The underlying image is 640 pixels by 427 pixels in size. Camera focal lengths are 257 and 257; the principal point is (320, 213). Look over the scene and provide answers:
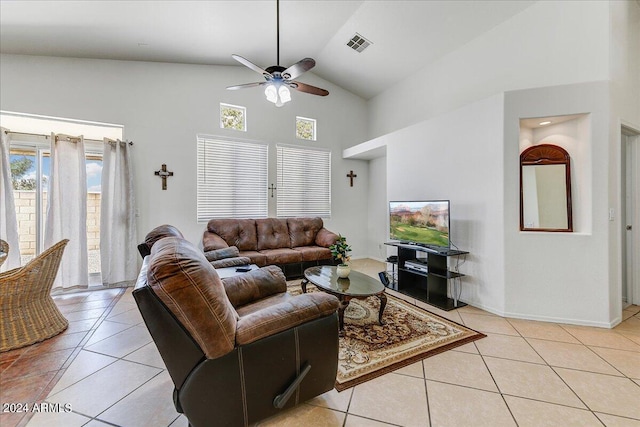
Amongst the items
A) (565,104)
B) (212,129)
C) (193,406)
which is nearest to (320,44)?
(212,129)

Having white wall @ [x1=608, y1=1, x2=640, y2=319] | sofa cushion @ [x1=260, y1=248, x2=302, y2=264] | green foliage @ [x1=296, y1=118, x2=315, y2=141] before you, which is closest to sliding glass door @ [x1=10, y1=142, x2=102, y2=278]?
sofa cushion @ [x1=260, y1=248, x2=302, y2=264]

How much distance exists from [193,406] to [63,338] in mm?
2170

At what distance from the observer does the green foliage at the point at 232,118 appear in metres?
4.66

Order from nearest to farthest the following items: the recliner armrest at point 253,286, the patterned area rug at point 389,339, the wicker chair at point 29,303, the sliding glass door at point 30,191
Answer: the patterned area rug at point 389,339 < the recliner armrest at point 253,286 < the wicker chair at point 29,303 < the sliding glass door at point 30,191

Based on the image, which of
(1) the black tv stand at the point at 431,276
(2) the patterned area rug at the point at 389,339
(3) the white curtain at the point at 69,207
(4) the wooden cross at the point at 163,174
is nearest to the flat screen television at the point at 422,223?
(1) the black tv stand at the point at 431,276

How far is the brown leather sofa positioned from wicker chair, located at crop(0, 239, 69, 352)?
1590 millimetres

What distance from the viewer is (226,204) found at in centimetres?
471

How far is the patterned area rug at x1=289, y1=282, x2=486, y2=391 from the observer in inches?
75.6

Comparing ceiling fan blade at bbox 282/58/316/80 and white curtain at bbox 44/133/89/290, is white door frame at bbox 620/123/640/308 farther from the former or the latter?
white curtain at bbox 44/133/89/290

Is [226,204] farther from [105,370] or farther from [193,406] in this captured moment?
[193,406]

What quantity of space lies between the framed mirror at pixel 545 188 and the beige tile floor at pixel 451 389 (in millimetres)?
1135

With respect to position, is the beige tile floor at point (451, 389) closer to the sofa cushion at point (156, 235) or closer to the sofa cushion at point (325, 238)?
the sofa cushion at point (156, 235)

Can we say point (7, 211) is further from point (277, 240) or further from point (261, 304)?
point (261, 304)

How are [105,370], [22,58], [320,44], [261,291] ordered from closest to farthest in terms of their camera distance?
[105,370]
[261,291]
[22,58]
[320,44]
